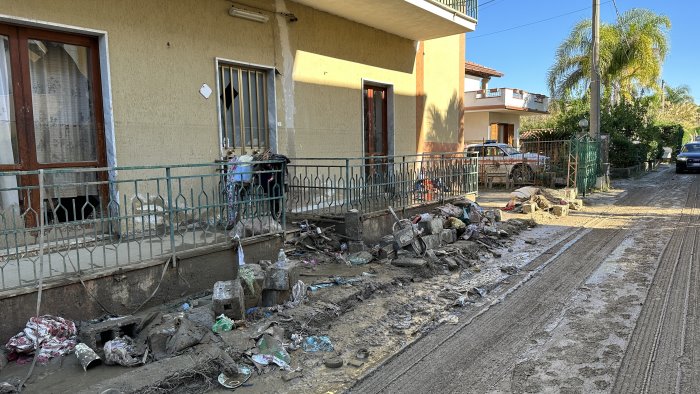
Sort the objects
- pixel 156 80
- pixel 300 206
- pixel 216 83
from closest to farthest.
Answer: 1. pixel 156 80
2. pixel 216 83
3. pixel 300 206

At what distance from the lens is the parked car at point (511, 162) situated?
17336 mm

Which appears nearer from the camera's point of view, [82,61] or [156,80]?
[82,61]

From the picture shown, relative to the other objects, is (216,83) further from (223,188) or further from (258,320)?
(258,320)

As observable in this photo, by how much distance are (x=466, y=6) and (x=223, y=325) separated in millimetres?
10054

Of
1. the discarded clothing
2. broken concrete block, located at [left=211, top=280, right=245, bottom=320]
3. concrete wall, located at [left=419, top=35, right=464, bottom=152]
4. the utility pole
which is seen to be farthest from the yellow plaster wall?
the discarded clothing

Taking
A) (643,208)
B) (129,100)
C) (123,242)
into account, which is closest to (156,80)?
(129,100)

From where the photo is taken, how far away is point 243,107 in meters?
8.40

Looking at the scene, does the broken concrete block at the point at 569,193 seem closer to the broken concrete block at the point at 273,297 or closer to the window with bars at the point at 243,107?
the window with bars at the point at 243,107

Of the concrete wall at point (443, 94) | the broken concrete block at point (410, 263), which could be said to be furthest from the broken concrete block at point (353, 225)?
the concrete wall at point (443, 94)

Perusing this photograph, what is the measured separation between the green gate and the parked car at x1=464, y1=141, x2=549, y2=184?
4.74 ft

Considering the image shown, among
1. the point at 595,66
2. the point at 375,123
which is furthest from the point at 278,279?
the point at 595,66

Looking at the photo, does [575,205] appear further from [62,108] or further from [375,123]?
[62,108]

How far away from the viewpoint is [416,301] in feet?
18.4

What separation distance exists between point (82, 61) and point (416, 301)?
518 cm
